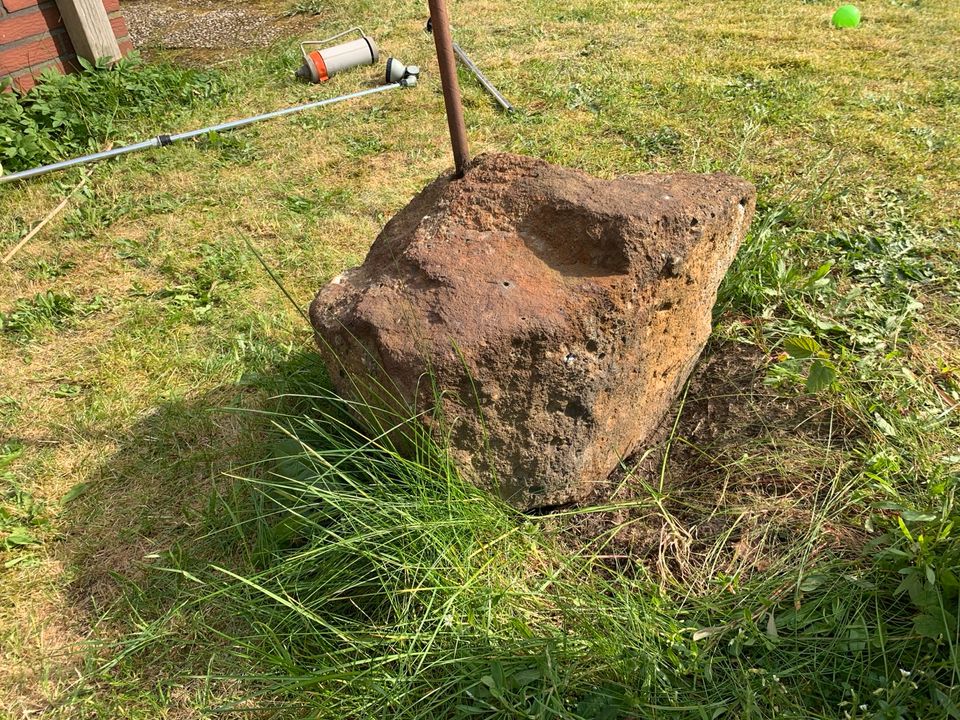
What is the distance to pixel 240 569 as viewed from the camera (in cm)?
238

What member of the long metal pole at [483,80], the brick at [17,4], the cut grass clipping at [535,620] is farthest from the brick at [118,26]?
the cut grass clipping at [535,620]

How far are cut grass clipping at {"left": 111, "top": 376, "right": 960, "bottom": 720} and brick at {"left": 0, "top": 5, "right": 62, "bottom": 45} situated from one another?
5.12 m

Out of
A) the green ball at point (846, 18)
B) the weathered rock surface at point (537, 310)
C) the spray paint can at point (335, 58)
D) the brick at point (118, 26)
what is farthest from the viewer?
the green ball at point (846, 18)

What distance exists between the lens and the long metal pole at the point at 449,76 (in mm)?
2264

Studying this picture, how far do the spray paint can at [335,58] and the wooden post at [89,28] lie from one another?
4.98ft

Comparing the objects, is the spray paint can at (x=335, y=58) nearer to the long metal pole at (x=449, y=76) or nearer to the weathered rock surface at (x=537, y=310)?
the long metal pole at (x=449, y=76)

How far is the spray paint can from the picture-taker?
6238 millimetres

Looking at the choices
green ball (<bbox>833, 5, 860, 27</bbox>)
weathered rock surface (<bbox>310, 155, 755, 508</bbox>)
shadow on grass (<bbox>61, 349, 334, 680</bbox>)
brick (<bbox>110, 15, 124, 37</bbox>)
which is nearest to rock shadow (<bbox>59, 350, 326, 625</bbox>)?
shadow on grass (<bbox>61, 349, 334, 680</bbox>)

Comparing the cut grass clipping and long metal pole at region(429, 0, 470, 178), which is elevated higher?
long metal pole at region(429, 0, 470, 178)

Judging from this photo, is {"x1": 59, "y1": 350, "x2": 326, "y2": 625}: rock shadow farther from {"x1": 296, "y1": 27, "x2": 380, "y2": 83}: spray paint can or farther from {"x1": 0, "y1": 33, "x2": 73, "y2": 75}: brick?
{"x1": 296, "y1": 27, "x2": 380, "y2": 83}: spray paint can

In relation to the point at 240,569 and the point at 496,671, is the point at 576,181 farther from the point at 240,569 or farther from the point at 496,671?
the point at 240,569

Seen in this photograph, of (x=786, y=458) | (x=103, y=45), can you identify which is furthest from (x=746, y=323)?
(x=103, y=45)

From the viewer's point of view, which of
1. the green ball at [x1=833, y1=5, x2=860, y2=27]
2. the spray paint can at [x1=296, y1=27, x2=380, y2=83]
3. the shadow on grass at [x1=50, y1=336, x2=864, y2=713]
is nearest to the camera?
the shadow on grass at [x1=50, y1=336, x2=864, y2=713]

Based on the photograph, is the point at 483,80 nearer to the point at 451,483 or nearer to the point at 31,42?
the point at 31,42
